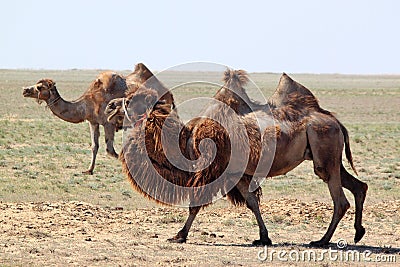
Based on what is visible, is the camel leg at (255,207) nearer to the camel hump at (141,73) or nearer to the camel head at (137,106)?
the camel head at (137,106)

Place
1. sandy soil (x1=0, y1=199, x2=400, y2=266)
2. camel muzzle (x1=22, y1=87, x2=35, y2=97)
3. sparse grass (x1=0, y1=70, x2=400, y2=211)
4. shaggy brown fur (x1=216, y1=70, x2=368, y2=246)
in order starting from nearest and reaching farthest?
1. sandy soil (x1=0, y1=199, x2=400, y2=266)
2. shaggy brown fur (x1=216, y1=70, x2=368, y2=246)
3. sparse grass (x1=0, y1=70, x2=400, y2=211)
4. camel muzzle (x1=22, y1=87, x2=35, y2=97)

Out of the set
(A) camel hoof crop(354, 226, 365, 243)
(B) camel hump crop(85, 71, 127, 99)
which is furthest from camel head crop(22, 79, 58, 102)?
(A) camel hoof crop(354, 226, 365, 243)

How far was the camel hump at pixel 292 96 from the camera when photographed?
9352mm

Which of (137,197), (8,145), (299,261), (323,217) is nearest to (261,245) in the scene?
(299,261)

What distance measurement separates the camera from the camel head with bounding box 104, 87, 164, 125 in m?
9.00

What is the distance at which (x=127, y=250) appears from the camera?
26.9ft

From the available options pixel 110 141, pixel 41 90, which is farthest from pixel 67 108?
pixel 110 141

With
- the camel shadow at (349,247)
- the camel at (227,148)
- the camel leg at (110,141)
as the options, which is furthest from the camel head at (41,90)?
the camel shadow at (349,247)

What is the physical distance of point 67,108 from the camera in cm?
1608

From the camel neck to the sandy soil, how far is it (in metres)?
5.05

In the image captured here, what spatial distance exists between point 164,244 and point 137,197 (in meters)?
4.76

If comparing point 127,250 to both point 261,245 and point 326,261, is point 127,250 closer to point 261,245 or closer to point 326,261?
point 261,245

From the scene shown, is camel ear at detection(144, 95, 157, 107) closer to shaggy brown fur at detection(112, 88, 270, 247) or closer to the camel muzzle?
shaggy brown fur at detection(112, 88, 270, 247)

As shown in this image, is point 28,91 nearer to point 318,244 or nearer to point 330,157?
point 330,157
